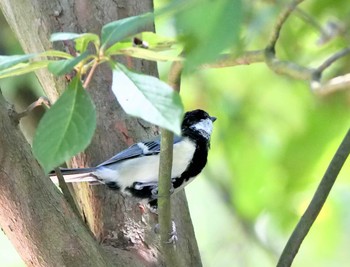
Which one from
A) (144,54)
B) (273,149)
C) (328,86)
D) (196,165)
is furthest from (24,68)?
(273,149)

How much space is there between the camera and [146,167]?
6.13ft

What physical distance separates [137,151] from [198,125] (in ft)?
1.02

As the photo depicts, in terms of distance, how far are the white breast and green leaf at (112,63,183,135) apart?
3.20ft

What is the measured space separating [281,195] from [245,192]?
0.09 m

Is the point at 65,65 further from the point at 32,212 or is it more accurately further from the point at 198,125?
the point at 198,125

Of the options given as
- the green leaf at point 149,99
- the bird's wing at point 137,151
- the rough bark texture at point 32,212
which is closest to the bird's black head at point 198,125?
the bird's wing at point 137,151

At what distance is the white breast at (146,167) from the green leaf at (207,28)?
1259 millimetres

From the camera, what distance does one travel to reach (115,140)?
5.44 feet

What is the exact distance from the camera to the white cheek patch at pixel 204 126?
1.95 m

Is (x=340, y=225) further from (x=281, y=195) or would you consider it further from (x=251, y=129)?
(x=251, y=129)

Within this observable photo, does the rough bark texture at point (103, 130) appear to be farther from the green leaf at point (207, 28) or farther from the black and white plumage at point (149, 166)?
the green leaf at point (207, 28)

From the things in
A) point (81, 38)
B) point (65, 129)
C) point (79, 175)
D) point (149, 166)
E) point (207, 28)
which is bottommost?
point (207, 28)

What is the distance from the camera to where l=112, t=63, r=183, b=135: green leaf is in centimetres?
67

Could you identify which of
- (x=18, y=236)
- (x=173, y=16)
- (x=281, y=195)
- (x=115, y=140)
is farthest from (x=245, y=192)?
(x=173, y=16)
